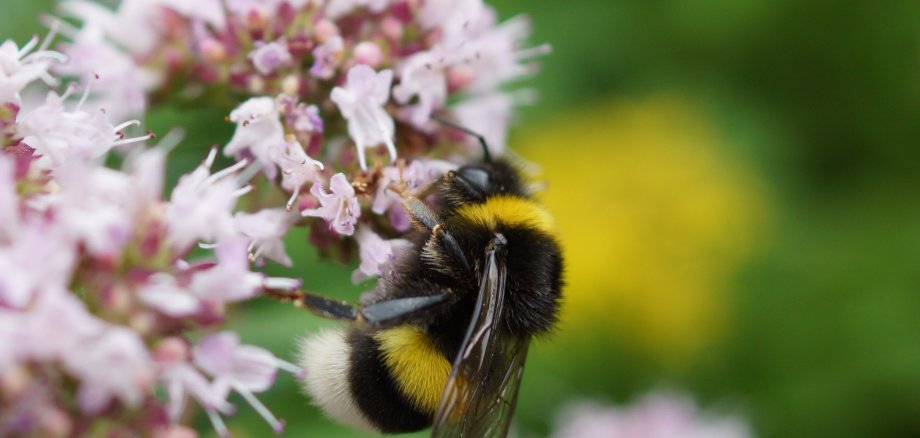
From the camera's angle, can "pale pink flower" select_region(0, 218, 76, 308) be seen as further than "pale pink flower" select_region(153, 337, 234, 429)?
No

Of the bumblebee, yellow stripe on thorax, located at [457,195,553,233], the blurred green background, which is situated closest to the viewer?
the bumblebee

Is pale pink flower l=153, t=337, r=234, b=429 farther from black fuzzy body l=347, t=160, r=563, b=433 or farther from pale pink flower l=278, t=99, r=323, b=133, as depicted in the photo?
pale pink flower l=278, t=99, r=323, b=133

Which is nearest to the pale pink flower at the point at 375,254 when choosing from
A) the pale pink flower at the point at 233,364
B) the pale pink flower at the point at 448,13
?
the pale pink flower at the point at 233,364

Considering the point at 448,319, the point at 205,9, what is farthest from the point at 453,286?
the point at 205,9

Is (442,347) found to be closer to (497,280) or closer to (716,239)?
(497,280)

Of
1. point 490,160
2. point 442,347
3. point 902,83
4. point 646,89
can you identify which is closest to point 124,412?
point 442,347

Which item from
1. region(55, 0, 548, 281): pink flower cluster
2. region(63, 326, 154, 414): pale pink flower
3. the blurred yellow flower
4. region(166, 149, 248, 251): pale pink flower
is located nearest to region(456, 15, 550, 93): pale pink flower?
region(55, 0, 548, 281): pink flower cluster
